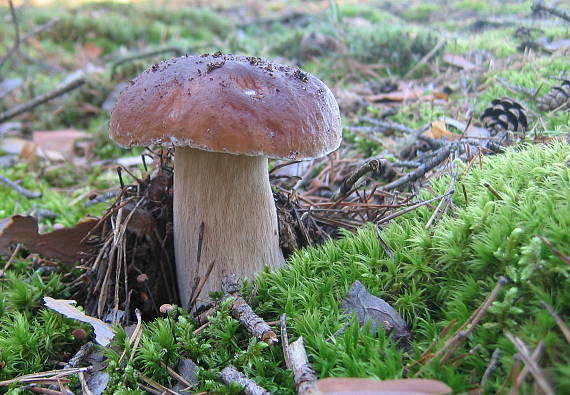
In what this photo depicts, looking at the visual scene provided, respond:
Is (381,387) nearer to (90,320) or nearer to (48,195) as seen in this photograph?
(90,320)

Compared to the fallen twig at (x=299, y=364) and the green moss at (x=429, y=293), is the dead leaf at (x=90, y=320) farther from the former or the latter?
the fallen twig at (x=299, y=364)

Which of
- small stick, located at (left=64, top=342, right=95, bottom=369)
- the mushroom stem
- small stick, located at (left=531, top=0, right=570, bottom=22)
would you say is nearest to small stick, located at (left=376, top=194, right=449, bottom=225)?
the mushroom stem

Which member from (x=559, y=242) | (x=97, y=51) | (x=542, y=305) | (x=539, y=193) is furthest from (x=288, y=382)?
(x=97, y=51)

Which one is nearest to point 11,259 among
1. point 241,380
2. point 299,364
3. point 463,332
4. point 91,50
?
point 241,380

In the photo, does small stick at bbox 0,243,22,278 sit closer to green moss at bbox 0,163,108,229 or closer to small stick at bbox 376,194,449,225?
green moss at bbox 0,163,108,229

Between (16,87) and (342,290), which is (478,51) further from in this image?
(16,87)

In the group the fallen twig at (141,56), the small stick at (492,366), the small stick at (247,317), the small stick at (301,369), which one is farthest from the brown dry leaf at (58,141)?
the small stick at (492,366)
